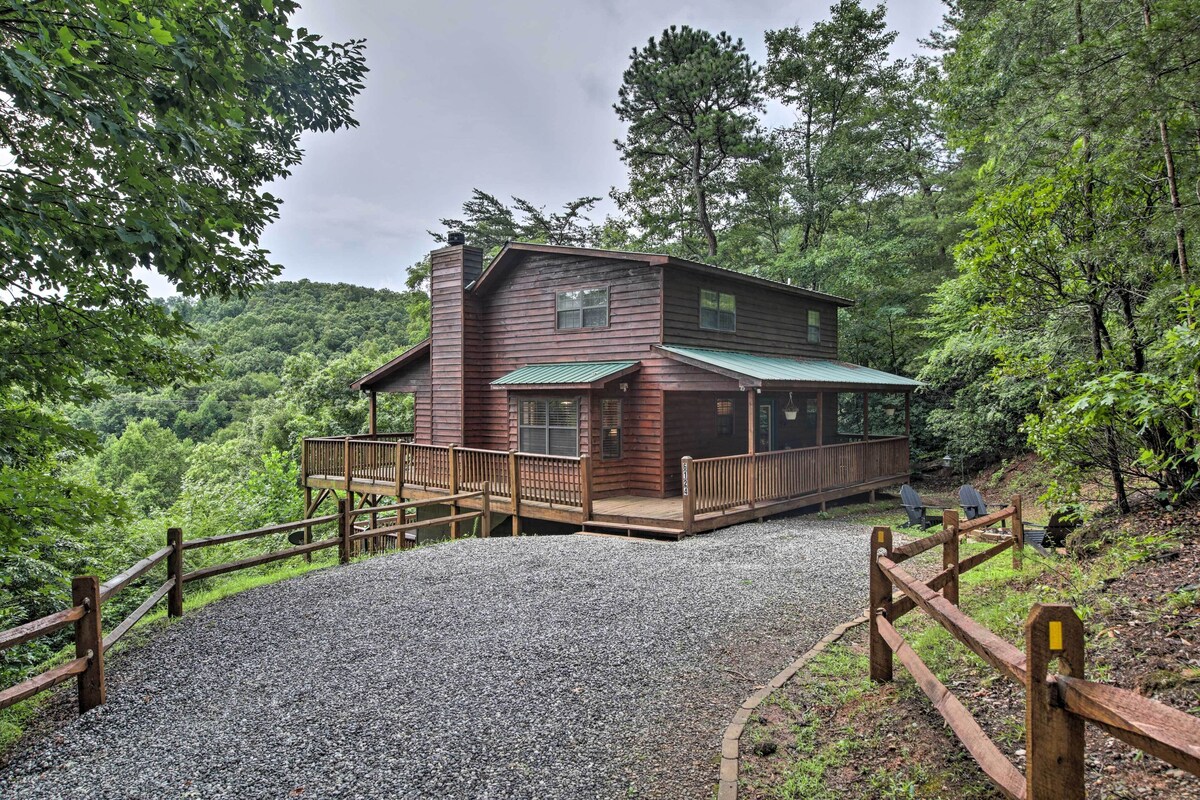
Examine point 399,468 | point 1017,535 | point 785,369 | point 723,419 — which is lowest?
point 1017,535

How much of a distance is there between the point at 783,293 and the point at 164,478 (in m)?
37.8

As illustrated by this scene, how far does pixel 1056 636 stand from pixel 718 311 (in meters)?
13.8

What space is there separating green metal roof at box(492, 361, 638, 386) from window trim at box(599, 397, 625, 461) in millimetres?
729

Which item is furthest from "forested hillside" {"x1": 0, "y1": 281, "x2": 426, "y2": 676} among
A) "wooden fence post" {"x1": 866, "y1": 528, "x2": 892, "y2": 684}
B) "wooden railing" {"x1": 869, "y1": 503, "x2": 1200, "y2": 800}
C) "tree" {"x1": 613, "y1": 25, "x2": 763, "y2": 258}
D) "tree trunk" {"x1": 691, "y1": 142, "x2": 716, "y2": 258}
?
"tree trunk" {"x1": 691, "y1": 142, "x2": 716, "y2": 258}

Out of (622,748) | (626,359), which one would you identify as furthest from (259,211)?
(626,359)

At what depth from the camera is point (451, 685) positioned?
4852 millimetres

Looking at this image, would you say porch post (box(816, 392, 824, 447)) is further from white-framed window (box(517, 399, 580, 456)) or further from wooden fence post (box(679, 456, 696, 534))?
white-framed window (box(517, 399, 580, 456))

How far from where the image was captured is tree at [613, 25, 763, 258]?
85.7 ft

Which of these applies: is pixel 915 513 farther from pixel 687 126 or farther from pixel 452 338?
pixel 687 126

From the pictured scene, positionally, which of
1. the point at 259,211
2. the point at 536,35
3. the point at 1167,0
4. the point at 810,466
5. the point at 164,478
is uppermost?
the point at 536,35

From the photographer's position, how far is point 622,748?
152 inches

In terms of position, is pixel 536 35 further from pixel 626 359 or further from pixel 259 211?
pixel 259 211

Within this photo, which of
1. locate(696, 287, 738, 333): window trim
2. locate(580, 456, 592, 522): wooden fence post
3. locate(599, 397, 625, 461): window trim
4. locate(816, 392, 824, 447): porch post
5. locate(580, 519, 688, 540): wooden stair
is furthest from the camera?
locate(696, 287, 738, 333): window trim

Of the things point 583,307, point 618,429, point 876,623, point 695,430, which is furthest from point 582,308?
point 876,623
